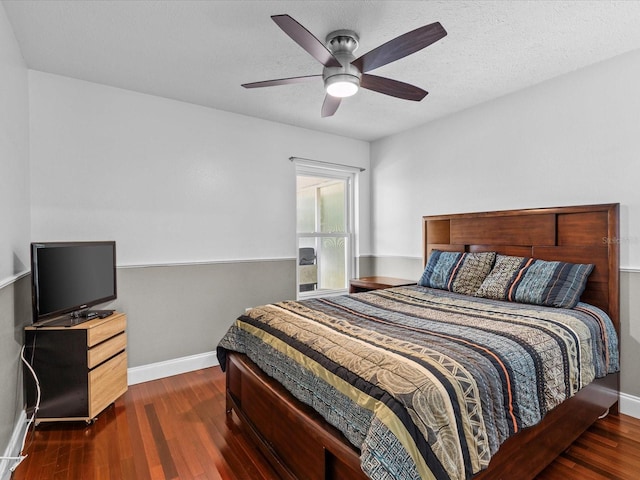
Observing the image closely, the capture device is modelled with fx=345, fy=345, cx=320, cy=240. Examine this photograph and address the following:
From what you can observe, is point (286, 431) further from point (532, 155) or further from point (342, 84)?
point (532, 155)

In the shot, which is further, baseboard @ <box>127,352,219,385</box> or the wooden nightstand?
the wooden nightstand

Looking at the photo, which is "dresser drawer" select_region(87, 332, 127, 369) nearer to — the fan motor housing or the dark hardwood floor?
the dark hardwood floor

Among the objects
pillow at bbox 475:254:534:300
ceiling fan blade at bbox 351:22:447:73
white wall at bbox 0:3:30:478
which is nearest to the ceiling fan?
ceiling fan blade at bbox 351:22:447:73

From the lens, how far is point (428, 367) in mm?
1395

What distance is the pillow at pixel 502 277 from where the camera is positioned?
2.76 metres

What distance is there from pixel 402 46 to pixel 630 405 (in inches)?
116

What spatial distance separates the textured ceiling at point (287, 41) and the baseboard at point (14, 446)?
2507 mm

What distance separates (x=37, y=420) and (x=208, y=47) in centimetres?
280

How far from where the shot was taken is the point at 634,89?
250cm

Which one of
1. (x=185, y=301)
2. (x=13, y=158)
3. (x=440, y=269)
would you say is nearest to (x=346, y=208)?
(x=440, y=269)

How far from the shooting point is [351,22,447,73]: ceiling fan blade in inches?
67.4

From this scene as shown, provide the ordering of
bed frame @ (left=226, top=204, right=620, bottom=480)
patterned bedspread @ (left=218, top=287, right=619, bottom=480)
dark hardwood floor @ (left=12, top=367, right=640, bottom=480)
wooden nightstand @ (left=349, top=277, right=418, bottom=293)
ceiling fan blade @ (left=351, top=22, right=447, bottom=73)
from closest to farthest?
patterned bedspread @ (left=218, top=287, right=619, bottom=480) < bed frame @ (left=226, top=204, right=620, bottom=480) < ceiling fan blade @ (left=351, top=22, right=447, bottom=73) < dark hardwood floor @ (left=12, top=367, right=640, bottom=480) < wooden nightstand @ (left=349, top=277, right=418, bottom=293)

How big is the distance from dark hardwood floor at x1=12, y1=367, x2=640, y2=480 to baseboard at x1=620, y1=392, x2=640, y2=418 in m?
0.07

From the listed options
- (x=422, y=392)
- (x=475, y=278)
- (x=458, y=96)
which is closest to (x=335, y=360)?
(x=422, y=392)
